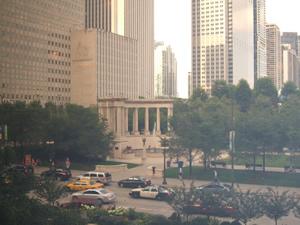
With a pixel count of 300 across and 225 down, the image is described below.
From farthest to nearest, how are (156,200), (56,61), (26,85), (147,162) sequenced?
(56,61)
(26,85)
(147,162)
(156,200)

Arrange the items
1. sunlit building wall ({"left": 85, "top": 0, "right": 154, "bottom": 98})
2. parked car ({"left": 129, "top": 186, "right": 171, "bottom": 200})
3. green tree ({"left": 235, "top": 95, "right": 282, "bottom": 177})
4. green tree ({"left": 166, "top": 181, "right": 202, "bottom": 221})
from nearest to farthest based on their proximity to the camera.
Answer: green tree ({"left": 166, "top": 181, "right": 202, "bottom": 221})
parked car ({"left": 129, "top": 186, "right": 171, "bottom": 200})
green tree ({"left": 235, "top": 95, "right": 282, "bottom": 177})
sunlit building wall ({"left": 85, "top": 0, "right": 154, "bottom": 98})

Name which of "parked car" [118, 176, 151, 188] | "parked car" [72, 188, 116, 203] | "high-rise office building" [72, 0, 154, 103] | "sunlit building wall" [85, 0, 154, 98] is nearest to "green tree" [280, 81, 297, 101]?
"high-rise office building" [72, 0, 154, 103]

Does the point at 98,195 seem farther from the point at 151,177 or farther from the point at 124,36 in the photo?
the point at 124,36

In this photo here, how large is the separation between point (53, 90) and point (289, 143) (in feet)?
320

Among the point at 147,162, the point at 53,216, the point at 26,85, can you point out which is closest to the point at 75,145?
the point at 147,162

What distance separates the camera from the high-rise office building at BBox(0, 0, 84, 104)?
4523 inches

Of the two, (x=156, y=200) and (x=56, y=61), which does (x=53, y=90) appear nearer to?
(x=56, y=61)

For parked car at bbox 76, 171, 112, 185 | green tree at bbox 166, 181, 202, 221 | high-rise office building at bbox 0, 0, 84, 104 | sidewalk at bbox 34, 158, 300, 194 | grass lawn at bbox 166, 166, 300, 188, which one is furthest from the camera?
high-rise office building at bbox 0, 0, 84, 104

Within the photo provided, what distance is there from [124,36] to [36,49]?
38801mm

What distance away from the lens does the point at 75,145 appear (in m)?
56.3

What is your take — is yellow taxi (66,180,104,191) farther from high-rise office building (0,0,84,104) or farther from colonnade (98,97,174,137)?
high-rise office building (0,0,84,104)

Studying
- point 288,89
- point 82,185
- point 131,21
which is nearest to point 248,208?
point 82,185

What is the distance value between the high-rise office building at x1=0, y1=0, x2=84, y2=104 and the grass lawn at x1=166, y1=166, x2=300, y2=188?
7657cm

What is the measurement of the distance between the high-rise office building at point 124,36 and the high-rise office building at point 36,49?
7.34 m
